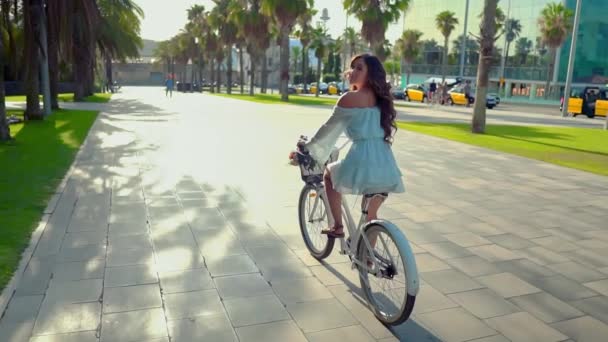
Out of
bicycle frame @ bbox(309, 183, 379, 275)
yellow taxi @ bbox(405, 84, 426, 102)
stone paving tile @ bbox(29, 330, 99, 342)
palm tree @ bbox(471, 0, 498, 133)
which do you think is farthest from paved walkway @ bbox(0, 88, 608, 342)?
yellow taxi @ bbox(405, 84, 426, 102)

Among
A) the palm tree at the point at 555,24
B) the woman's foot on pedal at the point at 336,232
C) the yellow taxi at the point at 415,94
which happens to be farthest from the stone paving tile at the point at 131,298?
the palm tree at the point at 555,24

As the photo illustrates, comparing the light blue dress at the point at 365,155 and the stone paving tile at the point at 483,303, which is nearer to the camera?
the light blue dress at the point at 365,155

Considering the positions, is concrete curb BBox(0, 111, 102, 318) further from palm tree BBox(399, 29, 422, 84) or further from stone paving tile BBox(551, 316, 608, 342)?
palm tree BBox(399, 29, 422, 84)

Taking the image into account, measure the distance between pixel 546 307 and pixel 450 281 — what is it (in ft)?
2.57

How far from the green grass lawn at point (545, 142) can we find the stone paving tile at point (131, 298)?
30.3ft

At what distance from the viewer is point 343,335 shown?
11.2ft

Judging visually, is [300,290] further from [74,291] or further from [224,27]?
[224,27]

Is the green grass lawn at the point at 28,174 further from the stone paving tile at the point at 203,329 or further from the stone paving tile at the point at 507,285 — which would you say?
the stone paving tile at the point at 507,285

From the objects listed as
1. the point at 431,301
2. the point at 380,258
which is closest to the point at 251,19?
the point at 431,301

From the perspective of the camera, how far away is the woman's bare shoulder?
358cm

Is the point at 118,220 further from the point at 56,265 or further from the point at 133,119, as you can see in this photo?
the point at 133,119

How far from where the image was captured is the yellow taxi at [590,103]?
29.0 metres

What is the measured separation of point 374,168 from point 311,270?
4.61 feet

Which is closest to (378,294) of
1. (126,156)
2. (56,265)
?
(56,265)
